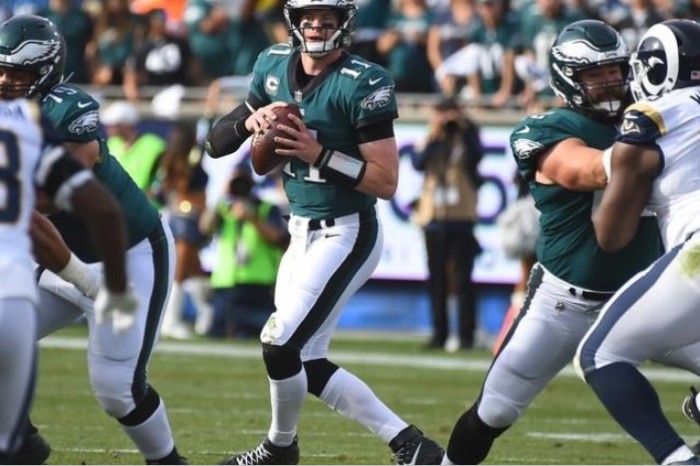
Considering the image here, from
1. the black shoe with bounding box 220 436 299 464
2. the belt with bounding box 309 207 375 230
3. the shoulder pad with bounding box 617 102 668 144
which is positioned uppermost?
the shoulder pad with bounding box 617 102 668 144

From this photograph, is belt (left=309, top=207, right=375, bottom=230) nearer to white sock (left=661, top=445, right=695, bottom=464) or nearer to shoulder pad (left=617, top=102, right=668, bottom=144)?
shoulder pad (left=617, top=102, right=668, bottom=144)

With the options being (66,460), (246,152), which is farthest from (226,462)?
(246,152)

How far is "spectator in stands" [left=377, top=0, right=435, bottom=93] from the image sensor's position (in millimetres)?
14484

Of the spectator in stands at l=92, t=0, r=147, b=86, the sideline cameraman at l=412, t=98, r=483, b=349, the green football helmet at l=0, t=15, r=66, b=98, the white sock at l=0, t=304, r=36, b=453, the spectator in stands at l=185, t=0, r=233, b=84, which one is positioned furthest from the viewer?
the spectator in stands at l=92, t=0, r=147, b=86

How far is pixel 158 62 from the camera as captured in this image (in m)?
15.2

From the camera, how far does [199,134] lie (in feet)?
47.6

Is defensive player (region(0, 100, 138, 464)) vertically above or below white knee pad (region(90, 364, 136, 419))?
above

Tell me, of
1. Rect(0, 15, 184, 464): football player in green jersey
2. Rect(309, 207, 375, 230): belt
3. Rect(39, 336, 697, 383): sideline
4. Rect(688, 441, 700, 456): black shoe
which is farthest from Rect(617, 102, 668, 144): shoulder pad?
Rect(39, 336, 697, 383): sideline

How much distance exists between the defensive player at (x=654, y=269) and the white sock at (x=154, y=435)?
1.58 m

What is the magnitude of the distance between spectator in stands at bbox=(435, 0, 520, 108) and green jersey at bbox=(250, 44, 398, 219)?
760cm

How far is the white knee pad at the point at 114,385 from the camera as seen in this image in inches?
224

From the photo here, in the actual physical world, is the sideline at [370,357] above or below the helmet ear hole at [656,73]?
below

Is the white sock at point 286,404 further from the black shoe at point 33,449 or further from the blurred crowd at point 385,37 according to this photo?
the blurred crowd at point 385,37

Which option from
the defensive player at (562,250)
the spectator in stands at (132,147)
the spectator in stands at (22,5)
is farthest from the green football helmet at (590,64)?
the spectator in stands at (22,5)
